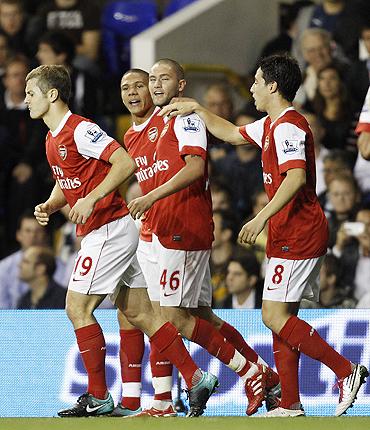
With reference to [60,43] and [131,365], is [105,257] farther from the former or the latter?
[60,43]

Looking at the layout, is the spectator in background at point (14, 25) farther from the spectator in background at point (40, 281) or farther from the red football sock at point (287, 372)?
the red football sock at point (287, 372)

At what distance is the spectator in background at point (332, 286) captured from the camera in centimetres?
1026

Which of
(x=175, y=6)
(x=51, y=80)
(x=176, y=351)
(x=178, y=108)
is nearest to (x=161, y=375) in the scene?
(x=176, y=351)

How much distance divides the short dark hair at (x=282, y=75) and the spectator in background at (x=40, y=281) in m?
4.00

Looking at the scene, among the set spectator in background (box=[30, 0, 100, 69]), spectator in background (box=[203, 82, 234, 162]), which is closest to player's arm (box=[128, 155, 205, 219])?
spectator in background (box=[203, 82, 234, 162])

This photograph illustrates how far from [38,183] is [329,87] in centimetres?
281

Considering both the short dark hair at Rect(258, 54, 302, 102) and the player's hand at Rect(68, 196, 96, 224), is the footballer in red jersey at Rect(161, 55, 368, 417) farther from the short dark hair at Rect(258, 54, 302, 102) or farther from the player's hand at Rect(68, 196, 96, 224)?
the player's hand at Rect(68, 196, 96, 224)

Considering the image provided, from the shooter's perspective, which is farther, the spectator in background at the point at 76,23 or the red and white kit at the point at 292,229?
the spectator in background at the point at 76,23

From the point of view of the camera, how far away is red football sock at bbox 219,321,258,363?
312 inches

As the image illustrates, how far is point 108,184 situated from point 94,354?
928mm

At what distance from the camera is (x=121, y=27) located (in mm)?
13336

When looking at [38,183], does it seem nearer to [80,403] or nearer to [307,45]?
[307,45]

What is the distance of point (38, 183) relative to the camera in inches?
488

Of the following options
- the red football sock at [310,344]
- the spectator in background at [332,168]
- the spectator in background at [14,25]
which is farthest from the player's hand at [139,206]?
the spectator in background at [14,25]
